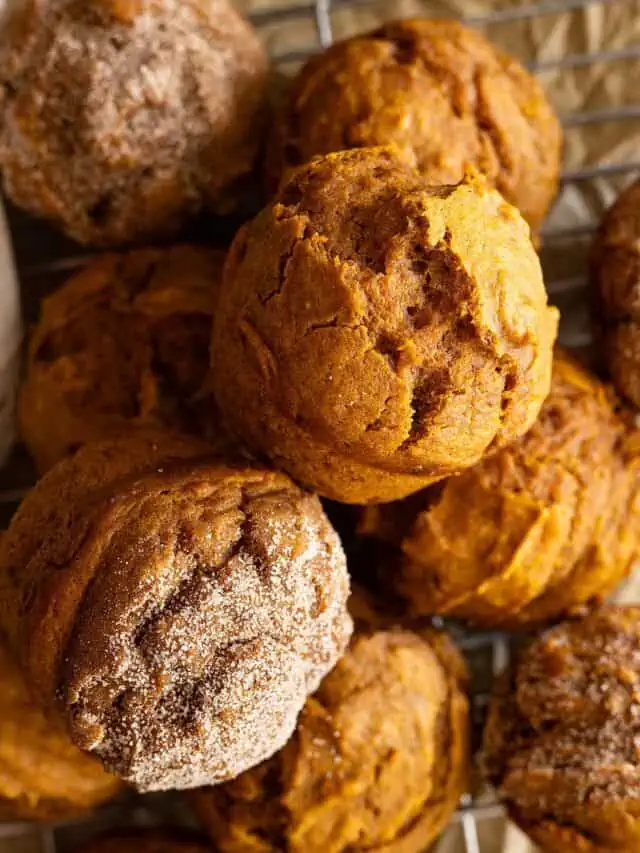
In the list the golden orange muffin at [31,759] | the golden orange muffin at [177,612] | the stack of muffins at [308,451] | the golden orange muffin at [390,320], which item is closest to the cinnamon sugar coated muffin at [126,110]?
the stack of muffins at [308,451]

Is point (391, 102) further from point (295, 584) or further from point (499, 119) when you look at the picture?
point (295, 584)

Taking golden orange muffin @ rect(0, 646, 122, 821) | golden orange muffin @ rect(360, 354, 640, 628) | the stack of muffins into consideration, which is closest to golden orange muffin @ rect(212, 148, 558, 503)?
the stack of muffins

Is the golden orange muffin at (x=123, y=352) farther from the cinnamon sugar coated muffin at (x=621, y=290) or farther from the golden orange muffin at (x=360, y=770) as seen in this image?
the cinnamon sugar coated muffin at (x=621, y=290)

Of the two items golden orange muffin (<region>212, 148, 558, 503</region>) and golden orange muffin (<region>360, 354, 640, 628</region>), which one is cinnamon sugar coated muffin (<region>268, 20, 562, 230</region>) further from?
golden orange muffin (<region>360, 354, 640, 628</region>)

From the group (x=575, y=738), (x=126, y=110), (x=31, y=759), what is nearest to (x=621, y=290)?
(x=575, y=738)

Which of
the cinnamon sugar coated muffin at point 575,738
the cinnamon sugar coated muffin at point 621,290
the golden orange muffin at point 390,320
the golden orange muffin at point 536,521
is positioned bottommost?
the cinnamon sugar coated muffin at point 575,738

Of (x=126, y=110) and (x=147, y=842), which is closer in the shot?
(x=126, y=110)

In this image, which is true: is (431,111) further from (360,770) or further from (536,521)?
(360,770)
